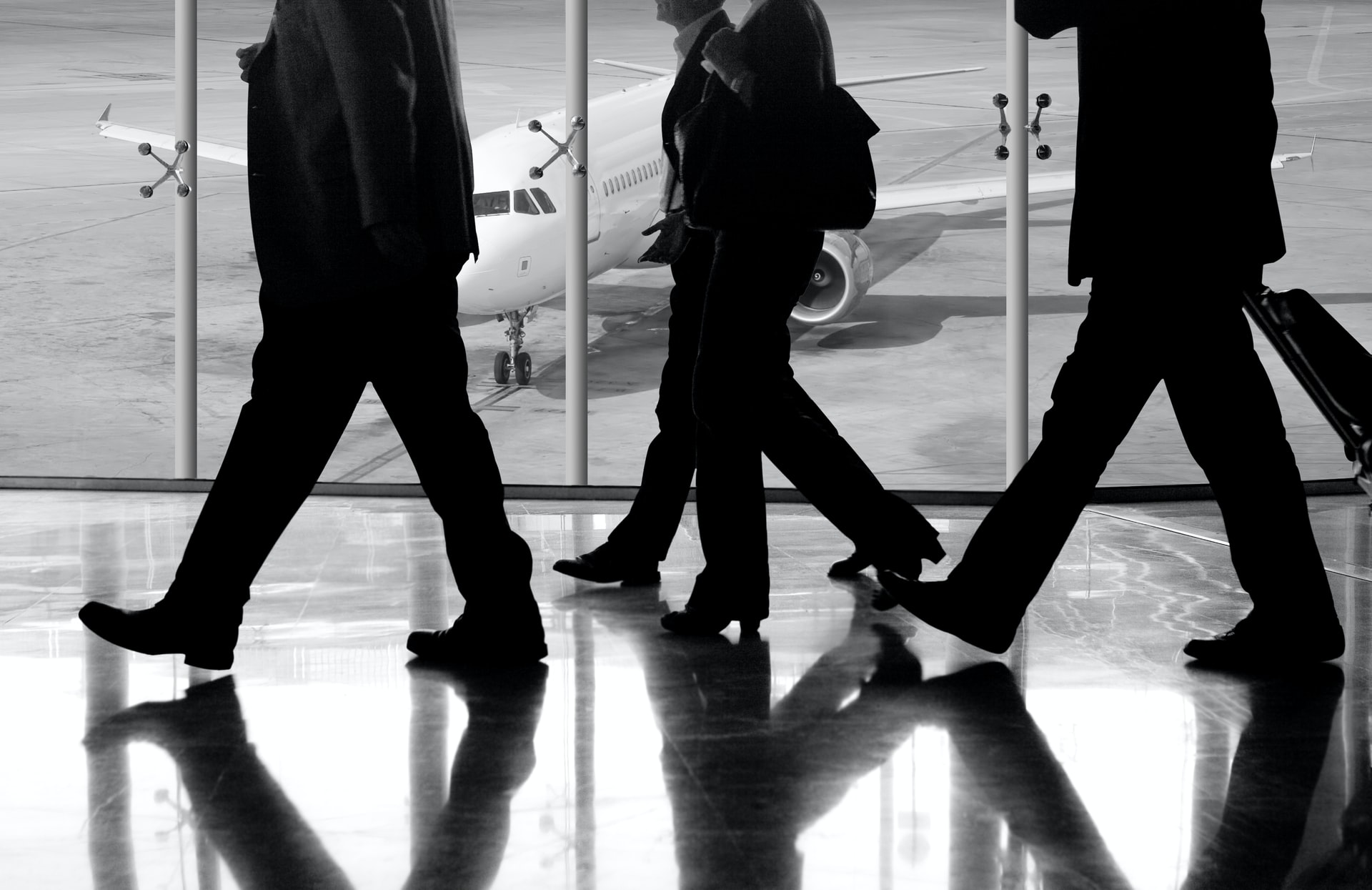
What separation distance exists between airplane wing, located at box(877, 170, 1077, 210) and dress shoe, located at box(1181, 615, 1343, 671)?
1797 mm

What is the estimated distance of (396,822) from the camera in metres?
2.06

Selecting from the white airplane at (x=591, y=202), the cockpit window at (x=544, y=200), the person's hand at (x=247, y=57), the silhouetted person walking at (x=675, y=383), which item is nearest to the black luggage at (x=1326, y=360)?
the silhouetted person walking at (x=675, y=383)

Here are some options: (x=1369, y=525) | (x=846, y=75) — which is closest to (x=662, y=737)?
(x=1369, y=525)

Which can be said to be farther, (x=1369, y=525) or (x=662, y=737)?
(x=1369, y=525)

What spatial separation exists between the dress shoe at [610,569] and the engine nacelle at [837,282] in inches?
158

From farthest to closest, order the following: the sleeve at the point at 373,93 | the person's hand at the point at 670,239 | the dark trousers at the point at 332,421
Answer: the person's hand at the point at 670,239, the dark trousers at the point at 332,421, the sleeve at the point at 373,93

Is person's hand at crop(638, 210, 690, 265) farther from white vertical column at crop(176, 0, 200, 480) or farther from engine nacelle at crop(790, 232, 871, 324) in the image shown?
engine nacelle at crop(790, 232, 871, 324)

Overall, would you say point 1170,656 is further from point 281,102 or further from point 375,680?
point 281,102

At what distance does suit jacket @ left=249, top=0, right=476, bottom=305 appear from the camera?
2693mm

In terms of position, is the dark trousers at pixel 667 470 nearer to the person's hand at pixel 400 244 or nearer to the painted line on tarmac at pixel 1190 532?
the person's hand at pixel 400 244

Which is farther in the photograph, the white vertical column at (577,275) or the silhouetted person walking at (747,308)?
the white vertical column at (577,275)

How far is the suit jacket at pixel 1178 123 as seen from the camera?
2.73 metres

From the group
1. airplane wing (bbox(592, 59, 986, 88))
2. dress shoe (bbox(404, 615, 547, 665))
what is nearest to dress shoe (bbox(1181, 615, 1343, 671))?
dress shoe (bbox(404, 615, 547, 665))

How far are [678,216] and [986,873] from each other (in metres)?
1.79
